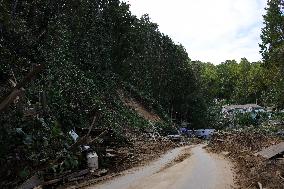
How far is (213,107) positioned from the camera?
7625 centimetres

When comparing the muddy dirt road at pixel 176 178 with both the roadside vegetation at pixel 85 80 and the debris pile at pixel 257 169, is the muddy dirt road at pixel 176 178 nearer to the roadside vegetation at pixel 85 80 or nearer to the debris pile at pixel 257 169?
the debris pile at pixel 257 169

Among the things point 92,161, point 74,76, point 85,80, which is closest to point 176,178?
point 92,161

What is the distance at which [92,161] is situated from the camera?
1898cm

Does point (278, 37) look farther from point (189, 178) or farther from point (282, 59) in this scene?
point (189, 178)

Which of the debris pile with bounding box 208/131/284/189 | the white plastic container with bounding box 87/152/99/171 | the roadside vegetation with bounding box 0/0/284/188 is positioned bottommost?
the debris pile with bounding box 208/131/284/189

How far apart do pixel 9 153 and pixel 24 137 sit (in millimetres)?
1153

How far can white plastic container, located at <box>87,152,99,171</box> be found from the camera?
1889 centimetres

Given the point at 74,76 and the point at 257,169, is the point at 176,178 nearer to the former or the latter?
Answer: the point at 257,169

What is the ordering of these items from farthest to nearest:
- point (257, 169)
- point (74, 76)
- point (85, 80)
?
1. point (85, 80)
2. point (74, 76)
3. point (257, 169)

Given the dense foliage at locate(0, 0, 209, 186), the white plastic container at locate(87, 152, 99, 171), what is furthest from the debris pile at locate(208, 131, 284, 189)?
the dense foliage at locate(0, 0, 209, 186)

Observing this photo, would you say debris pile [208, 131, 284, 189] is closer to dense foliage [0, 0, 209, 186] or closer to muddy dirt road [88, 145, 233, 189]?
muddy dirt road [88, 145, 233, 189]

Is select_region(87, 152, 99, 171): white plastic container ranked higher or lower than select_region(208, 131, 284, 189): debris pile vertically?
higher

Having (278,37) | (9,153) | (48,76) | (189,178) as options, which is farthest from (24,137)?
(278,37)

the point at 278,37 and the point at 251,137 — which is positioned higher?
the point at 278,37
